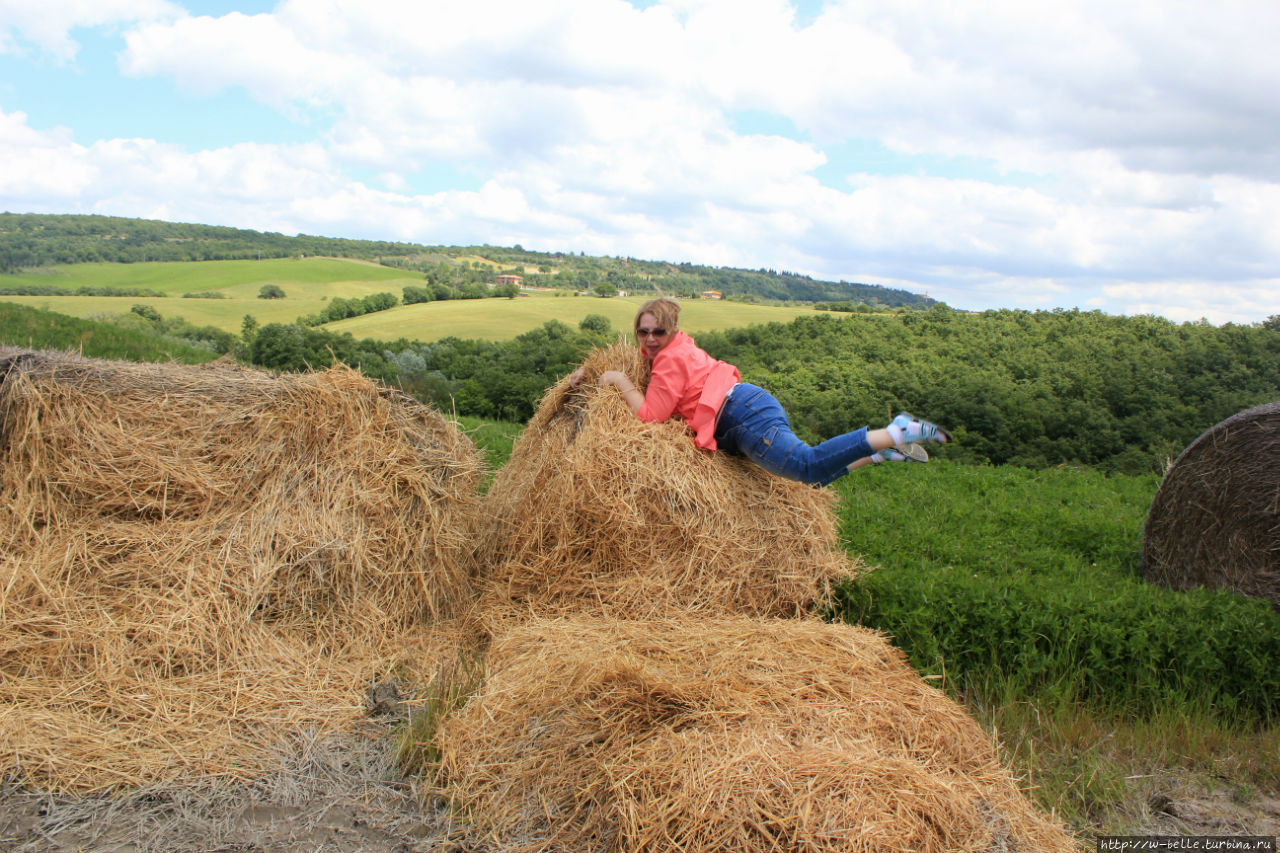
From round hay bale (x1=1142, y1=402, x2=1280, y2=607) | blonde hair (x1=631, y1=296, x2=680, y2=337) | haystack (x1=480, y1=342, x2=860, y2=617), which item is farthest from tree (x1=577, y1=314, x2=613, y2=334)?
round hay bale (x1=1142, y1=402, x2=1280, y2=607)

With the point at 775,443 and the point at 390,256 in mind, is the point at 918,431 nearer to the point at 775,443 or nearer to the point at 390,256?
the point at 775,443

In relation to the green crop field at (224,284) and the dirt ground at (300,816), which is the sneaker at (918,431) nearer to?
the dirt ground at (300,816)

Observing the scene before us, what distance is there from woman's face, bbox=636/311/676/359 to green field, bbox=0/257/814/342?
1450 centimetres

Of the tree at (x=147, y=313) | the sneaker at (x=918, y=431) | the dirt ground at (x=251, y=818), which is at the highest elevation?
the sneaker at (x=918, y=431)

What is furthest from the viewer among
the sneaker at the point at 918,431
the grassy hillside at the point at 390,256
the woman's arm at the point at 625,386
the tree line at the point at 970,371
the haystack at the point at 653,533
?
the grassy hillside at the point at 390,256

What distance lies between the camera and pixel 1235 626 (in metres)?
4.85

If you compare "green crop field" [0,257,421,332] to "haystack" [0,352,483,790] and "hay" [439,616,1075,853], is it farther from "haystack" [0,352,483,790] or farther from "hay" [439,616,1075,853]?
"hay" [439,616,1075,853]

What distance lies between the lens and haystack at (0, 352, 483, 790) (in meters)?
3.85

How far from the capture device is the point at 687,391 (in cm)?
543

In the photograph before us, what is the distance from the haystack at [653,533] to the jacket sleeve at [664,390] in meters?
0.08

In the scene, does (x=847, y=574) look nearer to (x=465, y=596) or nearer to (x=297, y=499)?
(x=465, y=596)

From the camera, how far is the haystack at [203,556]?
3.85m

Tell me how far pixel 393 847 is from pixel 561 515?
226 cm

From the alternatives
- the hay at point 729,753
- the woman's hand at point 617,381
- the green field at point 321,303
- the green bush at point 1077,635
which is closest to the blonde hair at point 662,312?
the woman's hand at point 617,381
